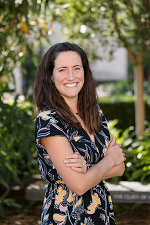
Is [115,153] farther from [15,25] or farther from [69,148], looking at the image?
[15,25]

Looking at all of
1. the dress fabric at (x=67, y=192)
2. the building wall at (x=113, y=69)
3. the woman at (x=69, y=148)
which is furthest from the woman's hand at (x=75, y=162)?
the building wall at (x=113, y=69)

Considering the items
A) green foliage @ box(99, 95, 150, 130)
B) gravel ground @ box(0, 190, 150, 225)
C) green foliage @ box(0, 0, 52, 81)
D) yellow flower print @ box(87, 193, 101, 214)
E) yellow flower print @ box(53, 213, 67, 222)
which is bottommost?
gravel ground @ box(0, 190, 150, 225)

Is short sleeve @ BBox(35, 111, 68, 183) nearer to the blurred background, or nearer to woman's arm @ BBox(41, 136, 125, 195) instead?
woman's arm @ BBox(41, 136, 125, 195)

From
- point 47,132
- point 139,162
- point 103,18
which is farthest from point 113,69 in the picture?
point 47,132

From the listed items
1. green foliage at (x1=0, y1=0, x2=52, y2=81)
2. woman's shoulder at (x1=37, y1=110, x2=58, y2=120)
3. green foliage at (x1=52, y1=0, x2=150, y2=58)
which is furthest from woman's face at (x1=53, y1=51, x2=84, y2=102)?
green foliage at (x1=52, y1=0, x2=150, y2=58)

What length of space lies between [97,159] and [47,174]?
0.30 meters

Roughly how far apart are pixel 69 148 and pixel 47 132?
0.14 m

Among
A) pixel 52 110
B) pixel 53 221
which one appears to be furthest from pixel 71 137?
pixel 53 221

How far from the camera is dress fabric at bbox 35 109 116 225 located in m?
1.43

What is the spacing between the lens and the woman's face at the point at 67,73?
1559 mm

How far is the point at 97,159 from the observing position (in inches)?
62.5

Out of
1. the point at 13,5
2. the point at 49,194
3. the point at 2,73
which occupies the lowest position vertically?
the point at 49,194

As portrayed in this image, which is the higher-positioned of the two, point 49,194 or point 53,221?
point 49,194

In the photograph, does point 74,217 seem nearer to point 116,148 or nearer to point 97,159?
point 97,159
